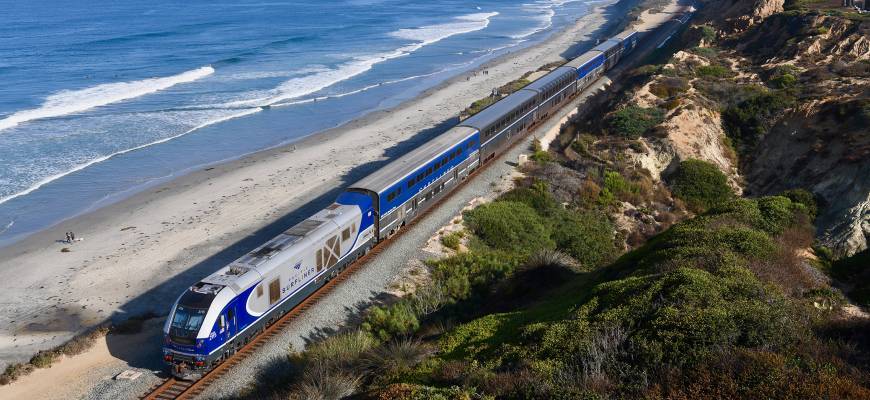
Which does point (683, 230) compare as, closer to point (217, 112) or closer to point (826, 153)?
point (826, 153)

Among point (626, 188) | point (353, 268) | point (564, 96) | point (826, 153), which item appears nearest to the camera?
point (353, 268)

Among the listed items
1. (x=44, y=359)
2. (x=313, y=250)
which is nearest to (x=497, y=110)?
(x=313, y=250)

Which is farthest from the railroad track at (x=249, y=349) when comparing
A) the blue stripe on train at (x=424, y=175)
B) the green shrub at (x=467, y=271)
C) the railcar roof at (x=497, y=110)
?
the railcar roof at (x=497, y=110)

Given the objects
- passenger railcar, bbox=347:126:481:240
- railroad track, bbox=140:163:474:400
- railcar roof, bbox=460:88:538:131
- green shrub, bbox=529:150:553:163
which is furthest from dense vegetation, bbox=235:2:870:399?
railcar roof, bbox=460:88:538:131

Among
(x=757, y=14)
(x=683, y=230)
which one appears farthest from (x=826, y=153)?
(x=757, y=14)

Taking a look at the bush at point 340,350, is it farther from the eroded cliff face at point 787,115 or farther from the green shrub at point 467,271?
the eroded cliff face at point 787,115

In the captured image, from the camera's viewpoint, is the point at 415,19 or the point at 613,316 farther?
the point at 415,19
